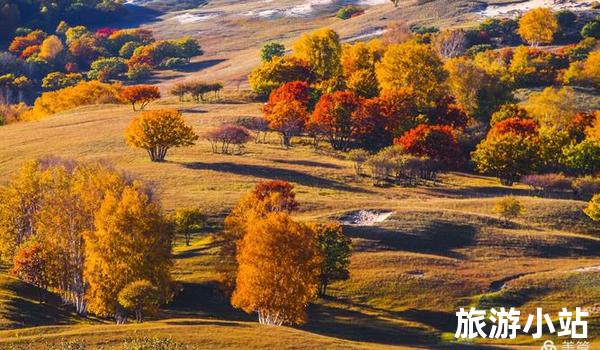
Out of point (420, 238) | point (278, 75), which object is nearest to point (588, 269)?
point (420, 238)

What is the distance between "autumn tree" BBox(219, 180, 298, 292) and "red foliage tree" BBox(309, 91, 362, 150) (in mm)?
49868

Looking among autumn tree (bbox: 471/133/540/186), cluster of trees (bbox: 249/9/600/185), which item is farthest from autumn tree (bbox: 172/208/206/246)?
autumn tree (bbox: 471/133/540/186)

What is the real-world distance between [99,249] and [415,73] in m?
109

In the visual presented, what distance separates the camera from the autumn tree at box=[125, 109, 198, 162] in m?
132

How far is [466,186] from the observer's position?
5305 inches

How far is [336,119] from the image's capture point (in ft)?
508

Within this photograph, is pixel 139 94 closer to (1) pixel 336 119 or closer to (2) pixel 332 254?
(1) pixel 336 119

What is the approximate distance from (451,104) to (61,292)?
348ft

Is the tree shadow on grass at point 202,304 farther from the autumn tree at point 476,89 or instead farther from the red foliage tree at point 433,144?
the autumn tree at point 476,89

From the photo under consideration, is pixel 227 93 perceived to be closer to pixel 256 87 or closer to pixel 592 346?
pixel 256 87

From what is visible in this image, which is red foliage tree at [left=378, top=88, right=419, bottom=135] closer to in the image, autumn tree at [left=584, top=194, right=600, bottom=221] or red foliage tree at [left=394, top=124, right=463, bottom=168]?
red foliage tree at [left=394, top=124, right=463, bottom=168]

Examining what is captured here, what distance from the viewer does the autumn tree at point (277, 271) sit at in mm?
78562

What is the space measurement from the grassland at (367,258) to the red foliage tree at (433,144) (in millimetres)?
3495

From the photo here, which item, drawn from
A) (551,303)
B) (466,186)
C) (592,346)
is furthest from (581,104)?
(592,346)
